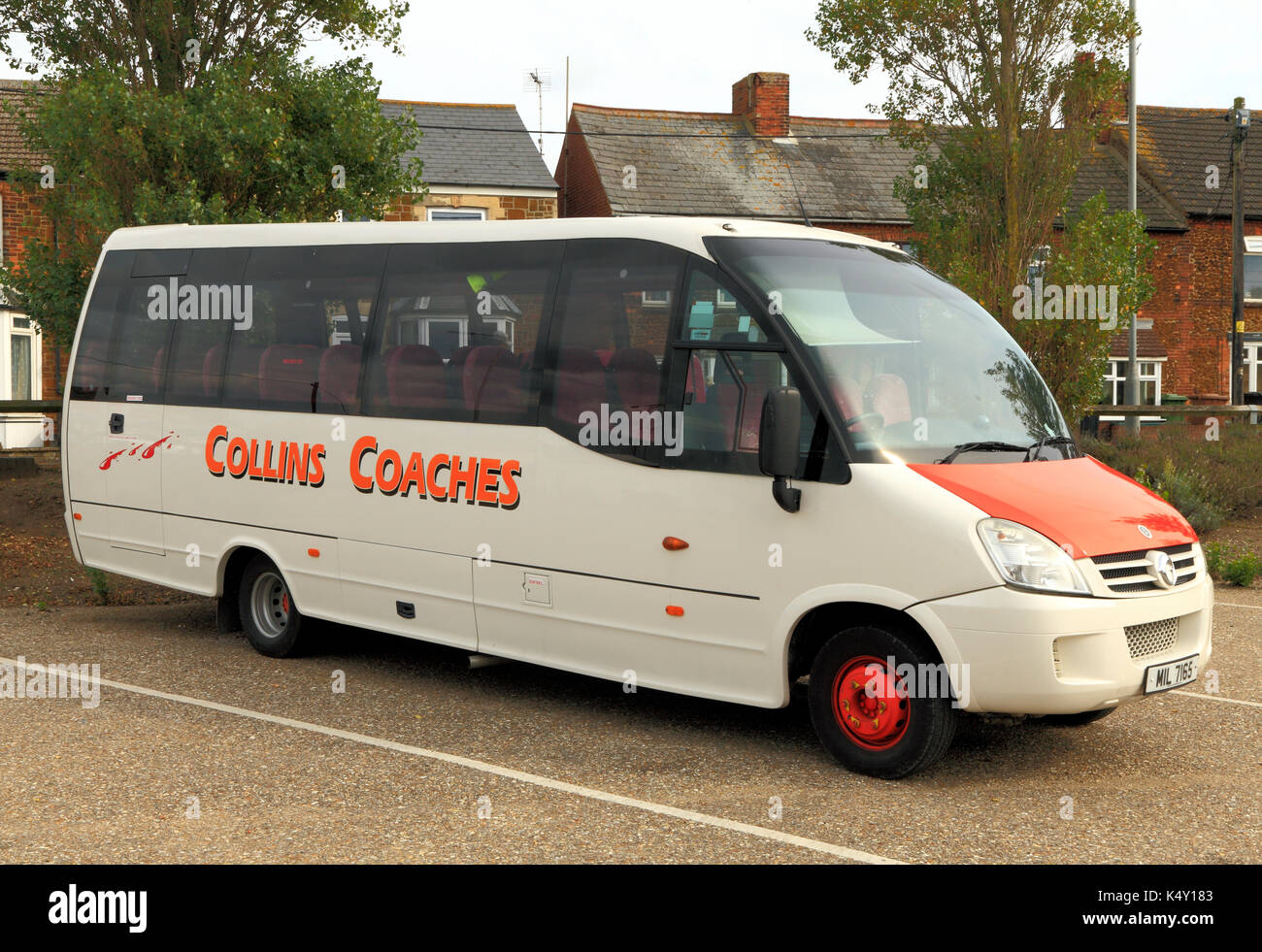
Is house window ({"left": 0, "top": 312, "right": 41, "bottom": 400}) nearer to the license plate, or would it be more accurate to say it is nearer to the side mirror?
the side mirror

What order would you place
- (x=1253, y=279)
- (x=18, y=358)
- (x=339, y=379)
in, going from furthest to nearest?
1. (x=1253, y=279)
2. (x=18, y=358)
3. (x=339, y=379)

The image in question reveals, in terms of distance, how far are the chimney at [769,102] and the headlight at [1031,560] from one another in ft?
120

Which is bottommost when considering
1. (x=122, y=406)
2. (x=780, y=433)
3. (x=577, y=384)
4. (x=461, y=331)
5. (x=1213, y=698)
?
(x=1213, y=698)

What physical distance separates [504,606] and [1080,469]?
10.6 feet

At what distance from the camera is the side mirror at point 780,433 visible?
635cm

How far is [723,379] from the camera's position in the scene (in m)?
6.97

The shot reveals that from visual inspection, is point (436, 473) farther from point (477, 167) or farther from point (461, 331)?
point (477, 167)

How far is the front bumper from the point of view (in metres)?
6.01

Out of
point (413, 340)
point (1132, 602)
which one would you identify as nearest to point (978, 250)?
point (413, 340)

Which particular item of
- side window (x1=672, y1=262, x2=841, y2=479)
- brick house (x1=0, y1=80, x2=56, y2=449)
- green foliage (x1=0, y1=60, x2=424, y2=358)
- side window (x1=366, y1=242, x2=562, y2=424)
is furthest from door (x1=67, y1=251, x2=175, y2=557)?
brick house (x1=0, y1=80, x2=56, y2=449)

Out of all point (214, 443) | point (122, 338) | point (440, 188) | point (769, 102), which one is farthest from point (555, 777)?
point (769, 102)

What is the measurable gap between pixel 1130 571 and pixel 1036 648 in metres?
0.70

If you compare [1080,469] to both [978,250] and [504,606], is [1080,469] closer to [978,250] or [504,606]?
[504,606]

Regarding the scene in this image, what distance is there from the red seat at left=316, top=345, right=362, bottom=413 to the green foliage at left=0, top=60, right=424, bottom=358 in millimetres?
5429
